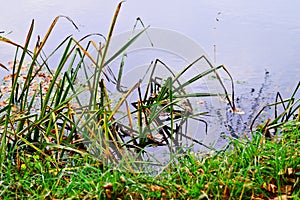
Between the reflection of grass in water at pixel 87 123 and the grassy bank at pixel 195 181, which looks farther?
the reflection of grass in water at pixel 87 123

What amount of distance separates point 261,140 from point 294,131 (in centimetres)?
13

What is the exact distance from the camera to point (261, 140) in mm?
1395

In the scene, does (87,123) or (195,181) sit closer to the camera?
(195,181)

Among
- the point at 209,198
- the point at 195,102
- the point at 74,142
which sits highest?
the point at 195,102

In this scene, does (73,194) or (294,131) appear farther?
(294,131)

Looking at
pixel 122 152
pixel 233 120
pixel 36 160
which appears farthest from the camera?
pixel 233 120

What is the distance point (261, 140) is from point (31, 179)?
0.74 m

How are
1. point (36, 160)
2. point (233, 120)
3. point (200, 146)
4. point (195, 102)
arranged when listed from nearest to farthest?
point (36, 160)
point (200, 146)
point (195, 102)
point (233, 120)

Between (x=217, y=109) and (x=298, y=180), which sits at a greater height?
(x=217, y=109)

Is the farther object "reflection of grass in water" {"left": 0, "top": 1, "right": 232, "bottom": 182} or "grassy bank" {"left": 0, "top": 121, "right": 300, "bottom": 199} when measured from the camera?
"reflection of grass in water" {"left": 0, "top": 1, "right": 232, "bottom": 182}

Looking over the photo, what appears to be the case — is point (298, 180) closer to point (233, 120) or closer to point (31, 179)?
point (31, 179)

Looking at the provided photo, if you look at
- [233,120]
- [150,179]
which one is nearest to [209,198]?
[150,179]

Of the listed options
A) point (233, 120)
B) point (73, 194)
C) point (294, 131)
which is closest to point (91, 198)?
point (73, 194)

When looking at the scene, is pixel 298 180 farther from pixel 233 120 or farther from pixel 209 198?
pixel 233 120
